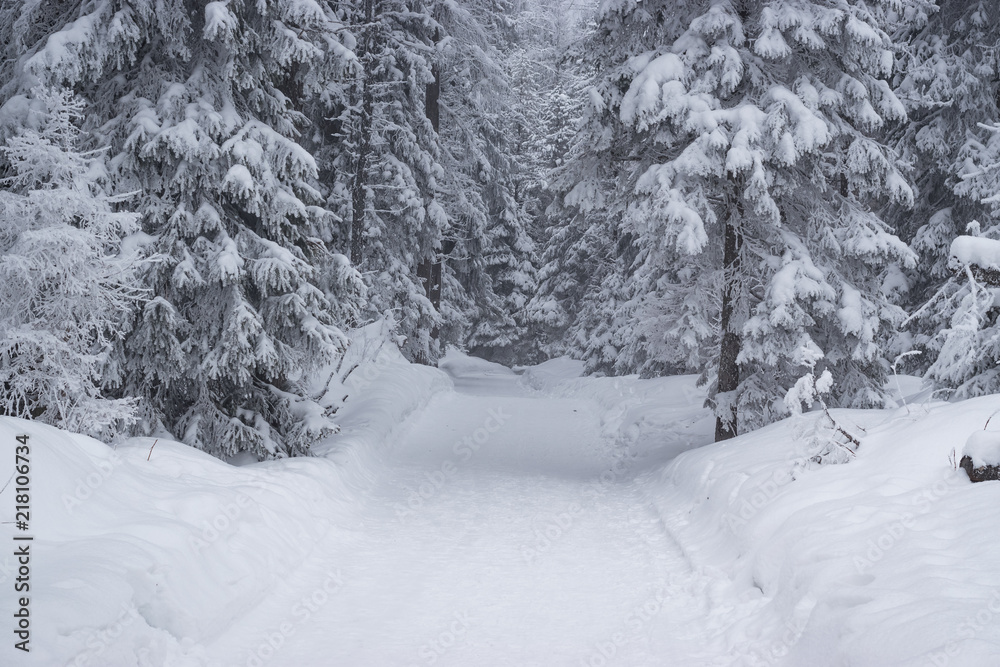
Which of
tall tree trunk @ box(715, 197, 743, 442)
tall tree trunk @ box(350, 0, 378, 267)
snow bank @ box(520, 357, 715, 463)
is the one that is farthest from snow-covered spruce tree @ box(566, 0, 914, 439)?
tall tree trunk @ box(350, 0, 378, 267)

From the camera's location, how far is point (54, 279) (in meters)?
6.57

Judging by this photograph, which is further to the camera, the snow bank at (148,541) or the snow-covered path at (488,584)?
the snow-covered path at (488,584)

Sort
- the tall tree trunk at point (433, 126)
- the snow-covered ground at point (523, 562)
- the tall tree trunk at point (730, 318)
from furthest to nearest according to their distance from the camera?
the tall tree trunk at point (433, 126) → the tall tree trunk at point (730, 318) → the snow-covered ground at point (523, 562)

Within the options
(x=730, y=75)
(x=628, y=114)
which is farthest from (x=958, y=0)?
(x=628, y=114)

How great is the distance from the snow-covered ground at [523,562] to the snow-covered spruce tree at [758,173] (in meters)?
2.02

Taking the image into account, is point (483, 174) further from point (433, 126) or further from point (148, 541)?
point (148, 541)

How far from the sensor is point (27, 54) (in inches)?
336

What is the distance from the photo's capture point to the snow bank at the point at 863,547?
3.86 meters

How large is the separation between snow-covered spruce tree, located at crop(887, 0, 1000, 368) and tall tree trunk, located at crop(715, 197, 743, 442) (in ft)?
22.5

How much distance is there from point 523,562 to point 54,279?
16.9ft

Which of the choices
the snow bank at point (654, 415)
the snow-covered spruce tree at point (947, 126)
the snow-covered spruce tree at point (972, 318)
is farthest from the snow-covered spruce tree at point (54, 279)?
the snow-covered spruce tree at point (947, 126)

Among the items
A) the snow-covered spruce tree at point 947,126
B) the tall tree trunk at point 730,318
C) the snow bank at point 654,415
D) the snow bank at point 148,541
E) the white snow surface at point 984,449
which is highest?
the snow-covered spruce tree at point 947,126

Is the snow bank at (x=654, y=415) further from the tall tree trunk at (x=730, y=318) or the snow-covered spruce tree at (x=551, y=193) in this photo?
the snow-covered spruce tree at (x=551, y=193)

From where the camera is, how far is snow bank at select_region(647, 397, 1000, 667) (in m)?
3.86
